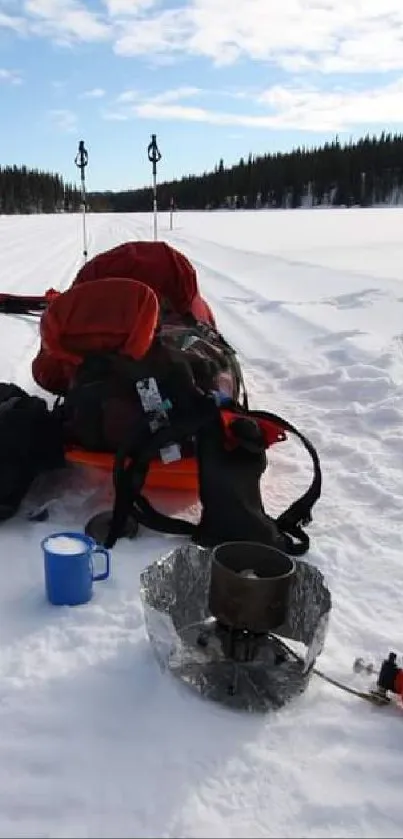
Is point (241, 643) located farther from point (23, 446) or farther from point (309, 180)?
point (309, 180)

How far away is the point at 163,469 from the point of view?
9.32ft

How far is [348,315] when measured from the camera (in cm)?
755

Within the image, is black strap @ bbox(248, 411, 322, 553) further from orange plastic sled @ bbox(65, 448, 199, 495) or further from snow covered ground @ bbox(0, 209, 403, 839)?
orange plastic sled @ bbox(65, 448, 199, 495)

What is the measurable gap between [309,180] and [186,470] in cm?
7585

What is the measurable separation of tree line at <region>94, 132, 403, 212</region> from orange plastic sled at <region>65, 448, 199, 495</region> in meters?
65.8

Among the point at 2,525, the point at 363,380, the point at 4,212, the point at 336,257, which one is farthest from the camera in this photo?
the point at 4,212

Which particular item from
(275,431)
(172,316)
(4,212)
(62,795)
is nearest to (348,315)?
(172,316)

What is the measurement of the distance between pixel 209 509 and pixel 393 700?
97 cm

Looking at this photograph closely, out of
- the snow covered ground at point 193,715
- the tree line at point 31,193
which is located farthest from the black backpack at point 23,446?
the tree line at point 31,193

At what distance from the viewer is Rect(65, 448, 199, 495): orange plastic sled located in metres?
2.84

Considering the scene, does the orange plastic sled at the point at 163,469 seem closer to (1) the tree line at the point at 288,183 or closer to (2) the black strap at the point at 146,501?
(2) the black strap at the point at 146,501

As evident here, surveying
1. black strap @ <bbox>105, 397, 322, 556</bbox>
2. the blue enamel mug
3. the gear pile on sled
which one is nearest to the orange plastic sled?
the gear pile on sled

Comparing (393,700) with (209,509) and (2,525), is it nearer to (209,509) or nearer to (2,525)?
(209,509)

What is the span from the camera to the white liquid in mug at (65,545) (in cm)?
216
